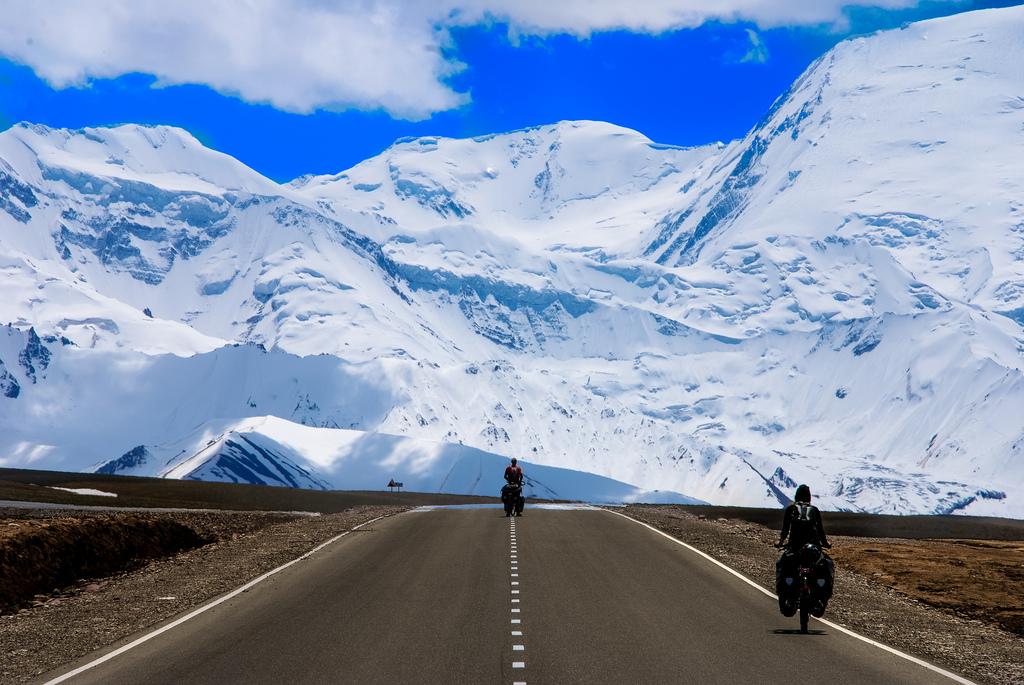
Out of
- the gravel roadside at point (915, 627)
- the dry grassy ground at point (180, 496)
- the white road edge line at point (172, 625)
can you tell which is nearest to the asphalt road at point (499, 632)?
the white road edge line at point (172, 625)

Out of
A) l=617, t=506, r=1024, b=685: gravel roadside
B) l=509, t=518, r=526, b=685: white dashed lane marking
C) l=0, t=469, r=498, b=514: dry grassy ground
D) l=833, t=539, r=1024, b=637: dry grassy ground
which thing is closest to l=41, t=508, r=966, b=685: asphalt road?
l=509, t=518, r=526, b=685: white dashed lane marking

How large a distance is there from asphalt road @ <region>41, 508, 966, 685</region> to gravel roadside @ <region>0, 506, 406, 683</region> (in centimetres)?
95

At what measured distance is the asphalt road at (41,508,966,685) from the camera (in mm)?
16266

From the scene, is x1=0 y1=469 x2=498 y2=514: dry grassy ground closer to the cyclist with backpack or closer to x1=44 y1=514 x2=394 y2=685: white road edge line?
x1=44 y1=514 x2=394 y2=685: white road edge line

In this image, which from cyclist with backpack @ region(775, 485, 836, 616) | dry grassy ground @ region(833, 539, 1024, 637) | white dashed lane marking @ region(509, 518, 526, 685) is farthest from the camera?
dry grassy ground @ region(833, 539, 1024, 637)

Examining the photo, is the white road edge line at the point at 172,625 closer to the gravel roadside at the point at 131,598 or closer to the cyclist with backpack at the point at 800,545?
the gravel roadside at the point at 131,598

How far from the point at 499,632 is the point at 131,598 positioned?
852 cm

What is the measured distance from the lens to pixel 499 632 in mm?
19312

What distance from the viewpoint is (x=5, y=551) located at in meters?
26.0

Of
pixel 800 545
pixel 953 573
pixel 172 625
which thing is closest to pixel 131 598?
pixel 172 625

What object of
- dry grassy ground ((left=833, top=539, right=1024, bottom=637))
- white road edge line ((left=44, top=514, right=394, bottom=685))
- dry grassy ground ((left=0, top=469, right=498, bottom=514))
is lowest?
white road edge line ((left=44, top=514, right=394, bottom=685))

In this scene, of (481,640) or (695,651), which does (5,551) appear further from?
(695,651)

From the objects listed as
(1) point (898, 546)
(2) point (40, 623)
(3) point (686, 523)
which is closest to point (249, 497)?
(3) point (686, 523)

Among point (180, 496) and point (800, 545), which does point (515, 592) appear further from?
point (180, 496)
